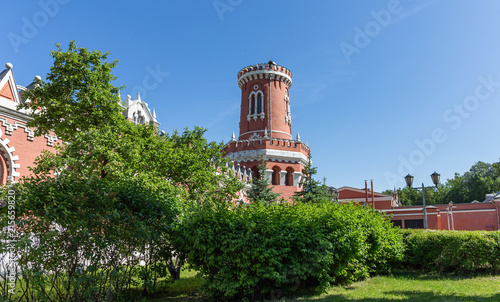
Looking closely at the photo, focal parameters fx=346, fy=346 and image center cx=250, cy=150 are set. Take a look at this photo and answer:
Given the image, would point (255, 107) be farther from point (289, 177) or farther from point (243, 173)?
point (243, 173)

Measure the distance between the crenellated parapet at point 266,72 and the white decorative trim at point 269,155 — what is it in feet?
27.1

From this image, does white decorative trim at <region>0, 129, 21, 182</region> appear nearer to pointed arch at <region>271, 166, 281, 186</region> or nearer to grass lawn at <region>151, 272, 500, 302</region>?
grass lawn at <region>151, 272, 500, 302</region>

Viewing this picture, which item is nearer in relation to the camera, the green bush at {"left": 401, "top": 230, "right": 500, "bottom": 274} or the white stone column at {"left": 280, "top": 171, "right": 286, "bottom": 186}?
the green bush at {"left": 401, "top": 230, "right": 500, "bottom": 274}

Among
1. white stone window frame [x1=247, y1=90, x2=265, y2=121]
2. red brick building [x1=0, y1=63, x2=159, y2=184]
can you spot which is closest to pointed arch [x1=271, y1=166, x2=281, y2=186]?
white stone window frame [x1=247, y1=90, x2=265, y2=121]

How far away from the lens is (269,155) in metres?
32.8

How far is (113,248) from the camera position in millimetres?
7086

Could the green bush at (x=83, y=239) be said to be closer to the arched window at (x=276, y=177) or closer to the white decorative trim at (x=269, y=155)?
the white decorative trim at (x=269, y=155)

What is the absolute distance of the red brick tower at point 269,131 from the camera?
1308 inches

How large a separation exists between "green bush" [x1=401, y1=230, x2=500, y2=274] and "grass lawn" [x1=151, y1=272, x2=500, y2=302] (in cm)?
60

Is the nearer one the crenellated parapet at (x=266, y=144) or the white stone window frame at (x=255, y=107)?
the crenellated parapet at (x=266, y=144)

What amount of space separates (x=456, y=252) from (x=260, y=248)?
26.1 ft

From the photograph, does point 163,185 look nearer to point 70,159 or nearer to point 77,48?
point 70,159

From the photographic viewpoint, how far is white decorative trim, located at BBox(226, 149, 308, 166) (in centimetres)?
3291

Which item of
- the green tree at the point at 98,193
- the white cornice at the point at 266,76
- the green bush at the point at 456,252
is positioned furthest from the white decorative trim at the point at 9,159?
the white cornice at the point at 266,76
